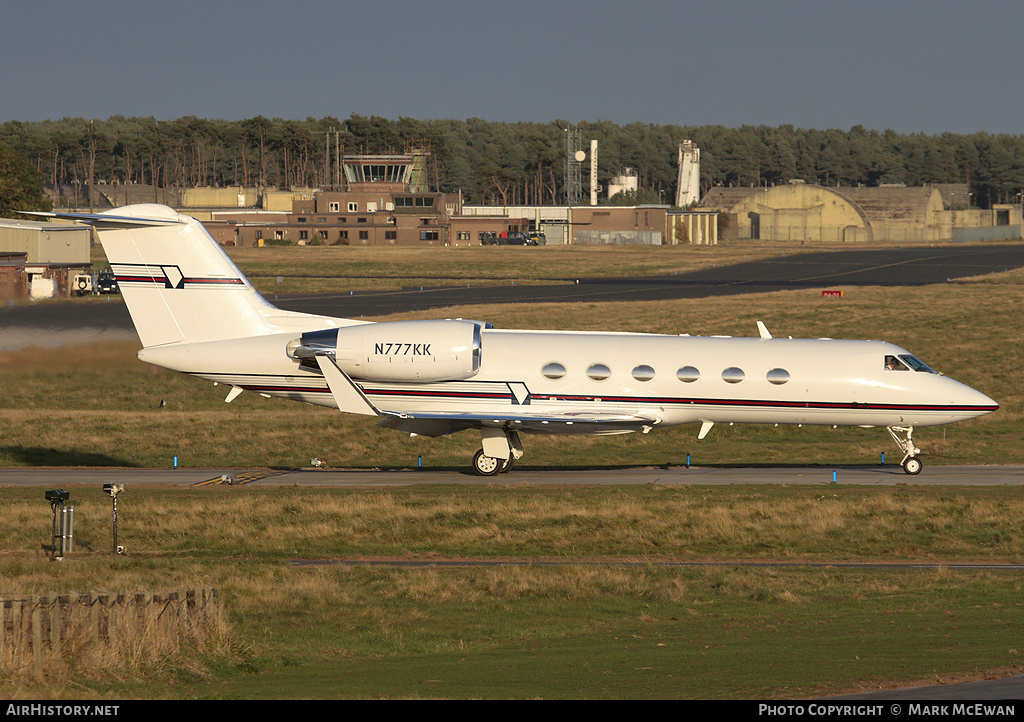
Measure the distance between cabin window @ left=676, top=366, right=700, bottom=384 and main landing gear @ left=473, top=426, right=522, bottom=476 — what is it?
5.02 metres

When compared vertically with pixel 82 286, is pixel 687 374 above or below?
below

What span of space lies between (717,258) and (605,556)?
112657 mm

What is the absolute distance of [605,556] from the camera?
2462 cm

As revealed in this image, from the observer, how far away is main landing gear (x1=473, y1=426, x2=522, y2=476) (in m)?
32.3

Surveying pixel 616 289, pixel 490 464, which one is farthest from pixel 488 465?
pixel 616 289

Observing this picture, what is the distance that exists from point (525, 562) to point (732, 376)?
9.86 metres

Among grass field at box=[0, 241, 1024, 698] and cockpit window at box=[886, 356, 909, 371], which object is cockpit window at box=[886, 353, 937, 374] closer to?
cockpit window at box=[886, 356, 909, 371]

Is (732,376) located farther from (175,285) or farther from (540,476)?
(175,285)

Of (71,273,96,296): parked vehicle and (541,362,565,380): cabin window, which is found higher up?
(71,273,96,296): parked vehicle

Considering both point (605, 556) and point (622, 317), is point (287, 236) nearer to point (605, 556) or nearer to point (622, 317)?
point (622, 317)

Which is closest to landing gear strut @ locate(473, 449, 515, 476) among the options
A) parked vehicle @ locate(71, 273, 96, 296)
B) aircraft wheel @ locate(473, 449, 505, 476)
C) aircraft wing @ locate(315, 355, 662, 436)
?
aircraft wheel @ locate(473, 449, 505, 476)

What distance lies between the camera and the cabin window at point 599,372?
31.1 m

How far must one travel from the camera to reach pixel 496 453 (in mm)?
32438
